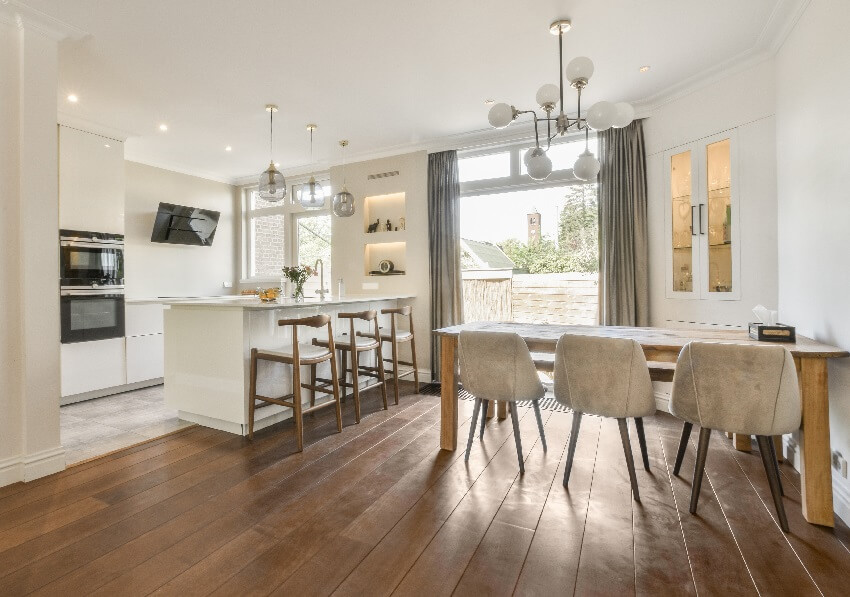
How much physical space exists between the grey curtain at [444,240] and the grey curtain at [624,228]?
5.08ft

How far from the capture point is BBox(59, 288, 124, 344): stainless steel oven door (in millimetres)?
4051

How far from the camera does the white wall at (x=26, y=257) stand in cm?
252

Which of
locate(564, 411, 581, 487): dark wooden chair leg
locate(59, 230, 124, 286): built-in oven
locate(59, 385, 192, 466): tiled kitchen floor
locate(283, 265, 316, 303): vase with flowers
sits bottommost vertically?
locate(59, 385, 192, 466): tiled kitchen floor

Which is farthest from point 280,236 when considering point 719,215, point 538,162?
point 719,215

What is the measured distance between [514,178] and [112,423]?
4423 millimetres

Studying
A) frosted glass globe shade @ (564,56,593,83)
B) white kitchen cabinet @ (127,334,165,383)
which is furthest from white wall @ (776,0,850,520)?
white kitchen cabinet @ (127,334,165,383)

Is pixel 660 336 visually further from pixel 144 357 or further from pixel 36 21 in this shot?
pixel 144 357

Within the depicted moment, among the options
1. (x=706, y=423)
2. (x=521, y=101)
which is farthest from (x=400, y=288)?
(x=706, y=423)

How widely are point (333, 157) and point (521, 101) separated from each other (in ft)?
8.56

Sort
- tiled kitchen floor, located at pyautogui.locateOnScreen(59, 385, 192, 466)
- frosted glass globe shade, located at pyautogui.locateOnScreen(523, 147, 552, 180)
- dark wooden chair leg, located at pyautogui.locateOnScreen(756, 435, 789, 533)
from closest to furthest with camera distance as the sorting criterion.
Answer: dark wooden chair leg, located at pyautogui.locateOnScreen(756, 435, 789, 533)
frosted glass globe shade, located at pyautogui.locateOnScreen(523, 147, 552, 180)
tiled kitchen floor, located at pyautogui.locateOnScreen(59, 385, 192, 466)

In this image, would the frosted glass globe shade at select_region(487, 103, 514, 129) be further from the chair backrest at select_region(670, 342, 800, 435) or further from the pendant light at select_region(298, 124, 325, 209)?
Result: the pendant light at select_region(298, 124, 325, 209)

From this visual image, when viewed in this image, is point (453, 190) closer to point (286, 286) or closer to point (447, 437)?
point (286, 286)

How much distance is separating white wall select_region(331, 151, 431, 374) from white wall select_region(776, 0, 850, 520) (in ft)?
10.7

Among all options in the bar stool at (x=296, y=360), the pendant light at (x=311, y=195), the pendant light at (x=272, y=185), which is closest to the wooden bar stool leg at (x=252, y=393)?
the bar stool at (x=296, y=360)
